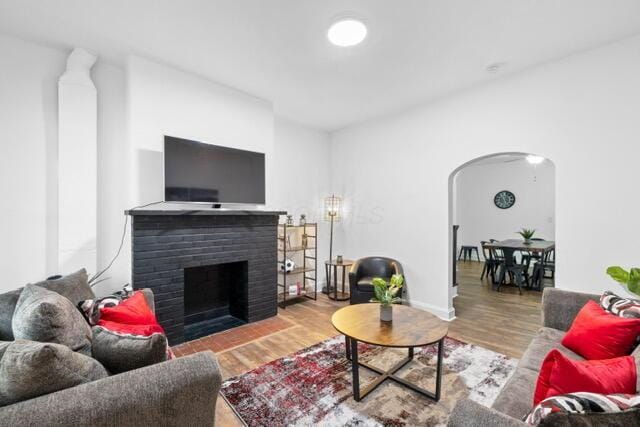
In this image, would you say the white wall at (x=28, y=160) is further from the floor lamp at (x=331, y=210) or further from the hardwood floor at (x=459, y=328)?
the floor lamp at (x=331, y=210)

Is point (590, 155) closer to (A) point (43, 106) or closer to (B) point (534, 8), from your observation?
(B) point (534, 8)

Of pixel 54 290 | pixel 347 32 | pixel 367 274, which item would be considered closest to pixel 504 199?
pixel 367 274

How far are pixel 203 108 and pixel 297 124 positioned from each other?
1.86 m

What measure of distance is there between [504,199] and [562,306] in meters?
6.67

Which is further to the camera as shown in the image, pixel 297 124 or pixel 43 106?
pixel 297 124

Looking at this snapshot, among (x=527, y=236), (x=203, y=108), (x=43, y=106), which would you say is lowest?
(x=527, y=236)

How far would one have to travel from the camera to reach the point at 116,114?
9.85 feet

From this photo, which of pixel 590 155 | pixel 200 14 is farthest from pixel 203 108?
pixel 590 155

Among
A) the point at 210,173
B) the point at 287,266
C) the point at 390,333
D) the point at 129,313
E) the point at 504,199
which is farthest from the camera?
the point at 504,199

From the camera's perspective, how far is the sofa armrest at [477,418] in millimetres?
983

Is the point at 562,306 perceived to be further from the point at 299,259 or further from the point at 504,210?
the point at 504,210

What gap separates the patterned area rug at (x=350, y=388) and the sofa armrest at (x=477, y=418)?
38.5 inches

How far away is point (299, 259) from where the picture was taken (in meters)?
4.82

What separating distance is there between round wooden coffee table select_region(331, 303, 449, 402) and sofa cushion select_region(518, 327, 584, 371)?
50 cm
